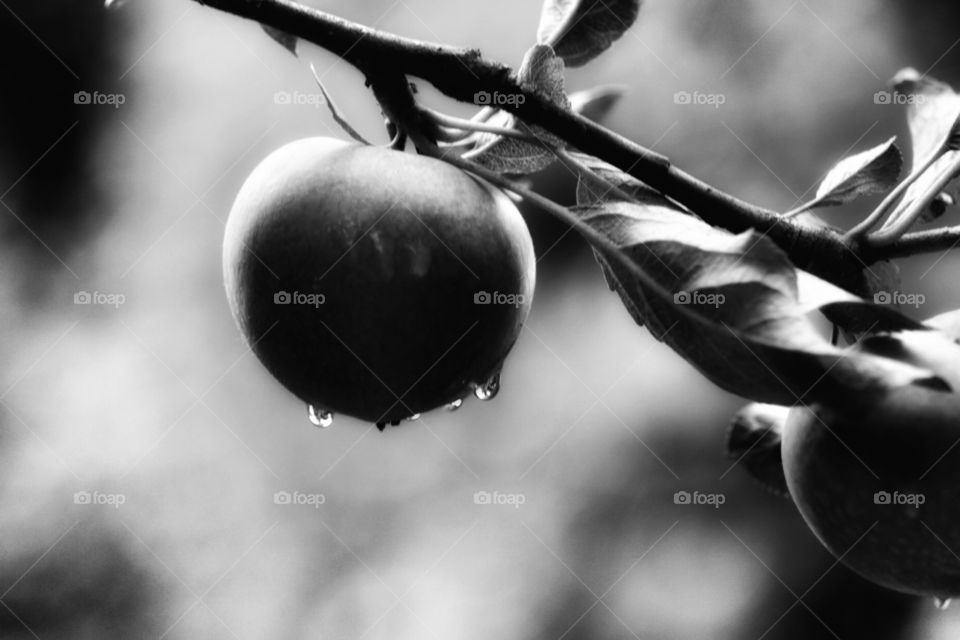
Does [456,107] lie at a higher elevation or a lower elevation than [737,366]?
lower

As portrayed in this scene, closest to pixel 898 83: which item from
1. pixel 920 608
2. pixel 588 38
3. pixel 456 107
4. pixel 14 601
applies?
pixel 588 38

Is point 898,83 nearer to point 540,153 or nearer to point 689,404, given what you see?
point 540,153
